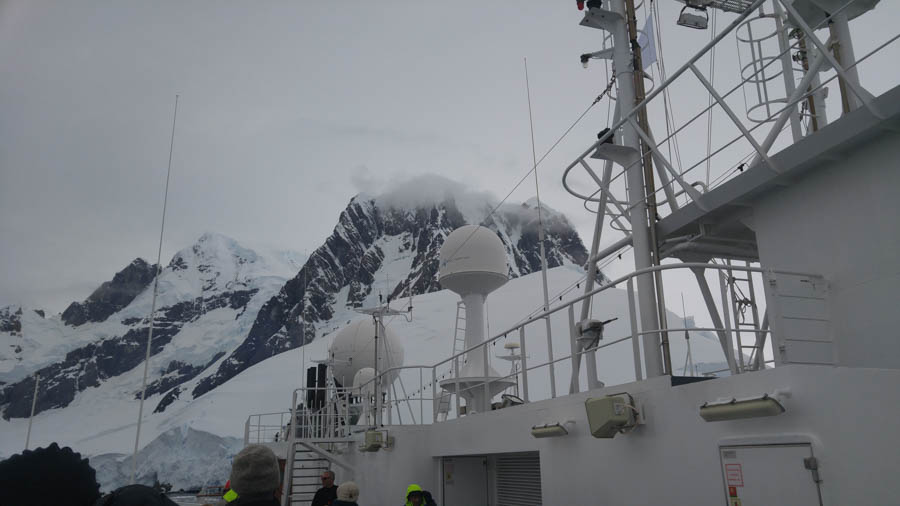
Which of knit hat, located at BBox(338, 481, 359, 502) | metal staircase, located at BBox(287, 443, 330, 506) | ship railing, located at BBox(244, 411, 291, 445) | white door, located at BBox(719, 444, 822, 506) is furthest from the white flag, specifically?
ship railing, located at BBox(244, 411, 291, 445)

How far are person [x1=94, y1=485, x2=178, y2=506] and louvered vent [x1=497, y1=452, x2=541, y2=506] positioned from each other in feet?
22.5

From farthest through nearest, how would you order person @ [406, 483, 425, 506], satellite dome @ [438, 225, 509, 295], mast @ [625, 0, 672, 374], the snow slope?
the snow slope < satellite dome @ [438, 225, 509, 295] < mast @ [625, 0, 672, 374] < person @ [406, 483, 425, 506]

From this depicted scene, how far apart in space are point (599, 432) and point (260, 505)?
4239 mm

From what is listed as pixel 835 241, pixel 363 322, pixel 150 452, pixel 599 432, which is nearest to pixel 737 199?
pixel 835 241

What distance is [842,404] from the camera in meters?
4.48

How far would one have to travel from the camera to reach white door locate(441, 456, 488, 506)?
1044 centimetres

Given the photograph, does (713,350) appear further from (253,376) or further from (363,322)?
(253,376)

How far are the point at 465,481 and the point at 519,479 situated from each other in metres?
1.55

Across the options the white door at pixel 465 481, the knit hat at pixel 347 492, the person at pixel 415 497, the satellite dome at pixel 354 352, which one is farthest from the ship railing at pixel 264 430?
the knit hat at pixel 347 492

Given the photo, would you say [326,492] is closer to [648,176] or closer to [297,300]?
[648,176]

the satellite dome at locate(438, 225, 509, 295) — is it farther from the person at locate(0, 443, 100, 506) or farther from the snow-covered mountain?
the snow-covered mountain

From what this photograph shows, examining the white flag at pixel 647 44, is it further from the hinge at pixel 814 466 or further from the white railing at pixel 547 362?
the hinge at pixel 814 466

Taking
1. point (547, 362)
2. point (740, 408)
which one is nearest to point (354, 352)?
point (547, 362)

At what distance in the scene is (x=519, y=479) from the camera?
30.6ft
